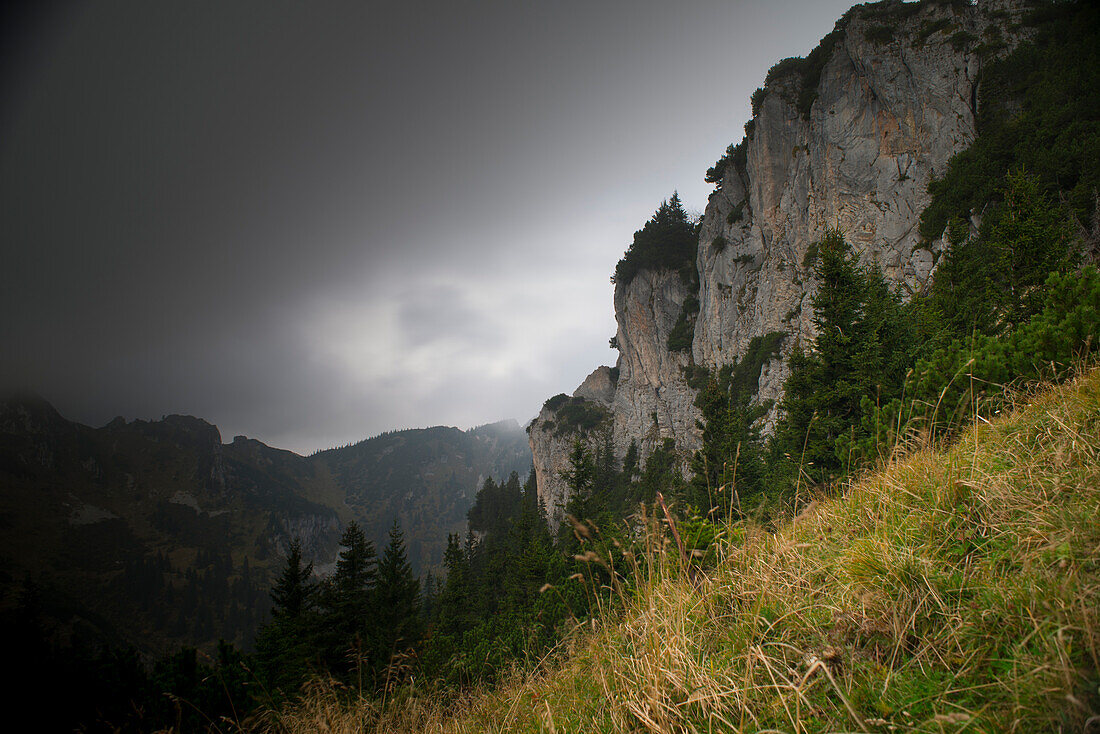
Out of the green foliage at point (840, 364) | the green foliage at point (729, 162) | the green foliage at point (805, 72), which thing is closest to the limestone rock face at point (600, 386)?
the green foliage at point (729, 162)

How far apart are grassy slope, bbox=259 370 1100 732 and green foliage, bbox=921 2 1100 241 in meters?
29.2

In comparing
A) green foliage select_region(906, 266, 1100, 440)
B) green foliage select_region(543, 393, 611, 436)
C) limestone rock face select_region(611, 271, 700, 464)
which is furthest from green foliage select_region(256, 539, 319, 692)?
green foliage select_region(543, 393, 611, 436)

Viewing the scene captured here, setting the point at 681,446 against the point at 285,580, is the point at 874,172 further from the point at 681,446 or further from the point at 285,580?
the point at 285,580

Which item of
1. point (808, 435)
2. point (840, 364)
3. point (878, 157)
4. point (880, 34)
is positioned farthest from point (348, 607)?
point (880, 34)

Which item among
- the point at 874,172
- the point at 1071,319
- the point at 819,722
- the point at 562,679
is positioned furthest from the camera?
the point at 874,172

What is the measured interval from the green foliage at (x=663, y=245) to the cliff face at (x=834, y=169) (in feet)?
25.7

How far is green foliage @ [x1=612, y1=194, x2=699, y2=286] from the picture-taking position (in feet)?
204

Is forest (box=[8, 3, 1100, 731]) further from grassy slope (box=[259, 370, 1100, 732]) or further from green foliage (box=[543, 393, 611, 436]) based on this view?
green foliage (box=[543, 393, 611, 436])

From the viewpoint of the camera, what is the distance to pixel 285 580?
2095 cm

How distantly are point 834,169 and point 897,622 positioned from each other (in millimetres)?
45282

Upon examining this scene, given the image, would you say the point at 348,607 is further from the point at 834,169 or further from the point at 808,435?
the point at 834,169

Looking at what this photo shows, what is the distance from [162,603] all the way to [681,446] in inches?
7764

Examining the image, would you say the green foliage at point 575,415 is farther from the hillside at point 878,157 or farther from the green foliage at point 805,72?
the green foliage at point 805,72

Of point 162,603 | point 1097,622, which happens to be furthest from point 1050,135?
point 162,603
